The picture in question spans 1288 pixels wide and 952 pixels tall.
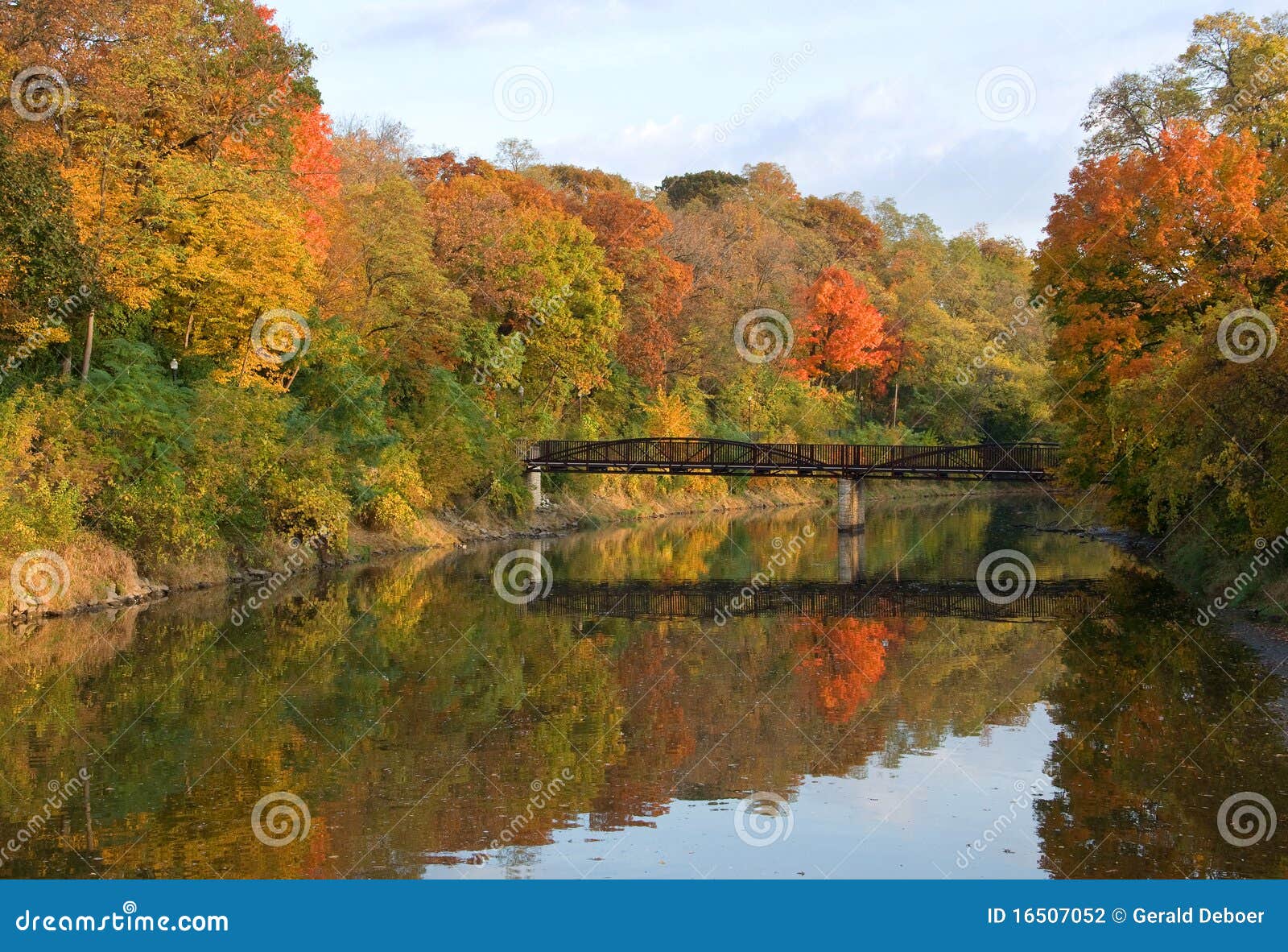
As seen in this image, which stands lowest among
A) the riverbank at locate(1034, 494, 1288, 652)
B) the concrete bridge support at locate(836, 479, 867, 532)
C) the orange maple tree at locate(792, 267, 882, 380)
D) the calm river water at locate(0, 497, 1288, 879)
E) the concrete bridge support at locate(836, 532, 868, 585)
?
the calm river water at locate(0, 497, 1288, 879)

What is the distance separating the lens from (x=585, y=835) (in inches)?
434

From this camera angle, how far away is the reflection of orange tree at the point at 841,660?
55.4 feet

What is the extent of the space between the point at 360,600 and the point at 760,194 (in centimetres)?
6080

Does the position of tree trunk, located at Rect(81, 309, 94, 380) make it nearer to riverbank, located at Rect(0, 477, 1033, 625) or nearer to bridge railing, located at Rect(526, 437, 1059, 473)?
riverbank, located at Rect(0, 477, 1033, 625)

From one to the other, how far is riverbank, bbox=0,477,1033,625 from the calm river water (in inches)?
35.5

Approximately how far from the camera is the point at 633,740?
14.5 m

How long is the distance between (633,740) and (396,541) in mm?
23568

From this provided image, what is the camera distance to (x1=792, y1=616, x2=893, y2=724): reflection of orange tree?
55.4ft

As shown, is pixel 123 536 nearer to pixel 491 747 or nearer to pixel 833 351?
pixel 491 747

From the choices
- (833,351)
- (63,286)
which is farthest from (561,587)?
(833,351)

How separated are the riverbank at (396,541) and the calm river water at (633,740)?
2.96ft

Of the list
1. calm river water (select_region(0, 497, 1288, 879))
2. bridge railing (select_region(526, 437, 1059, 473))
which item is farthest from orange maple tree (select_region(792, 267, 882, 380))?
calm river water (select_region(0, 497, 1288, 879))

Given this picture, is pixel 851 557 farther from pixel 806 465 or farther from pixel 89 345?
pixel 89 345

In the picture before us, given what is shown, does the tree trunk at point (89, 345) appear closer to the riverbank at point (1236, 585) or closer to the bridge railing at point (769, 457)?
the bridge railing at point (769, 457)
